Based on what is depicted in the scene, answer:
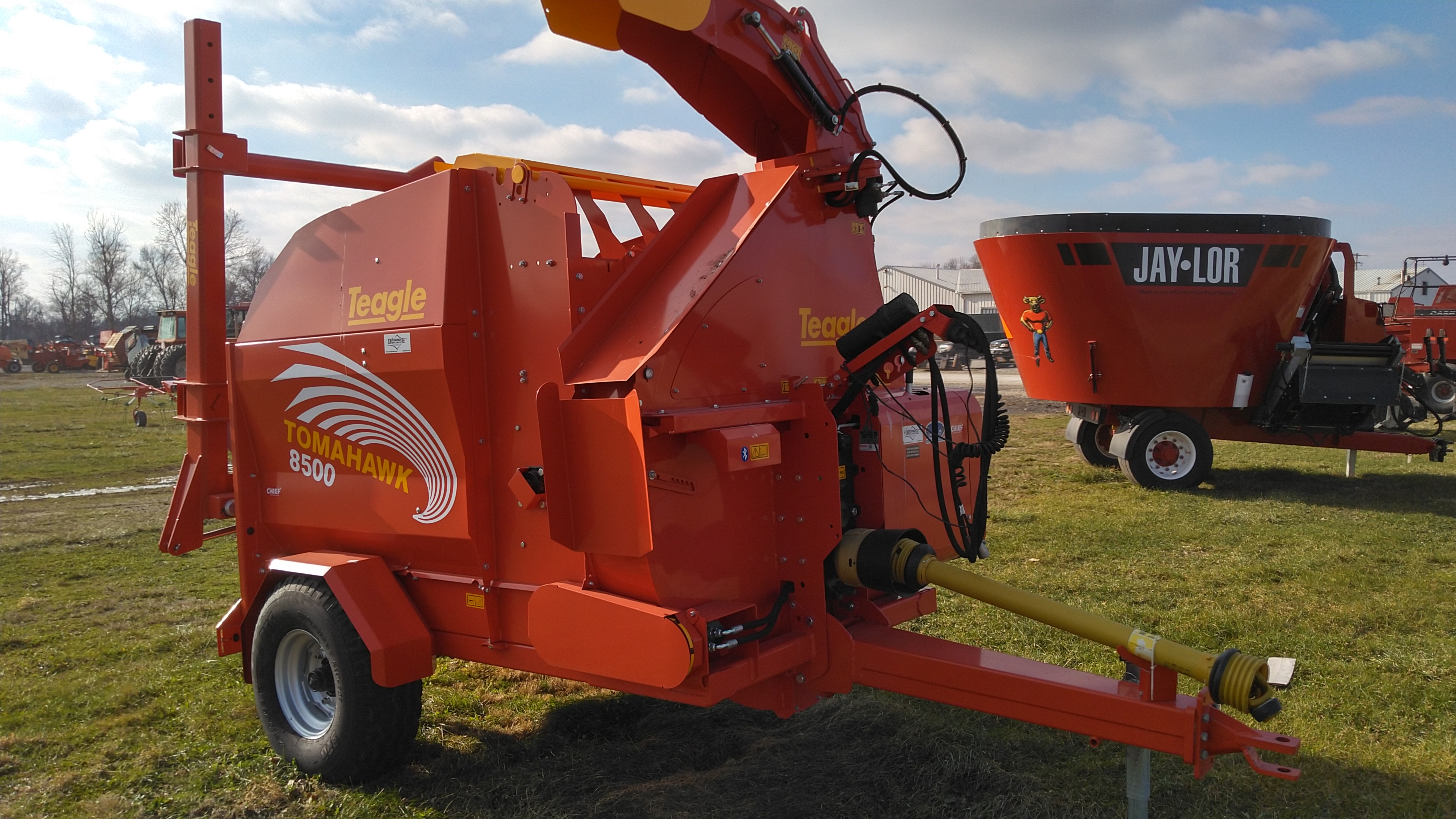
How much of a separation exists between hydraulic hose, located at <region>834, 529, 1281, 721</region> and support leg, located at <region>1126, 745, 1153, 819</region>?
32 cm

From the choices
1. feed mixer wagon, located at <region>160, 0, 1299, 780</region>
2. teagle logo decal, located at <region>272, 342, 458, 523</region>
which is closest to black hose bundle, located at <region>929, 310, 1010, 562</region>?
feed mixer wagon, located at <region>160, 0, 1299, 780</region>

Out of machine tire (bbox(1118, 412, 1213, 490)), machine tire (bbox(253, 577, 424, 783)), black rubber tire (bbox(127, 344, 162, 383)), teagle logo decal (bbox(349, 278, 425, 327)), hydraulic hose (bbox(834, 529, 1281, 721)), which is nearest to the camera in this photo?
hydraulic hose (bbox(834, 529, 1281, 721))

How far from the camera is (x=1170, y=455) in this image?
32.1 ft

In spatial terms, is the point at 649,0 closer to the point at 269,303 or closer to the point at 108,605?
the point at 269,303

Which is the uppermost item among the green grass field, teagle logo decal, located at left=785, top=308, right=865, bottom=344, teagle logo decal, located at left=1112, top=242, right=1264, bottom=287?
teagle logo decal, located at left=1112, top=242, right=1264, bottom=287

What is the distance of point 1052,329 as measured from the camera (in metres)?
9.77

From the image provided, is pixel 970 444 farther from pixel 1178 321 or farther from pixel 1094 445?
pixel 1094 445

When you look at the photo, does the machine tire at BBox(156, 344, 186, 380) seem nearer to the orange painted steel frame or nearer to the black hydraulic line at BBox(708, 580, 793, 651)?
the orange painted steel frame

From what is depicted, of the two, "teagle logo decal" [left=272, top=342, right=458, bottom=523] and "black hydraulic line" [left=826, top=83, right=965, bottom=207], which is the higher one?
"black hydraulic line" [left=826, top=83, right=965, bottom=207]

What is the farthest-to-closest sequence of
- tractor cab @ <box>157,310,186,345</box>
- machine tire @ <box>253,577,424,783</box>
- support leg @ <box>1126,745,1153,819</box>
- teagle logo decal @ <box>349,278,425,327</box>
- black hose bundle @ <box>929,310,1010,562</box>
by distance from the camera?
tractor cab @ <box>157,310,186,345</box> < machine tire @ <box>253,577,424,783</box> < teagle logo decal @ <box>349,278,425,327</box> < black hose bundle @ <box>929,310,1010,562</box> < support leg @ <box>1126,745,1153,819</box>

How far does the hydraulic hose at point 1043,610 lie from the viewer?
272 cm

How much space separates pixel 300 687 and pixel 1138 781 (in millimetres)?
3321

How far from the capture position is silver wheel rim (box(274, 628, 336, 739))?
4090 millimetres

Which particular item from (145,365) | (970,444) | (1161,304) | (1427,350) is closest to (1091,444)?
(1161,304)
